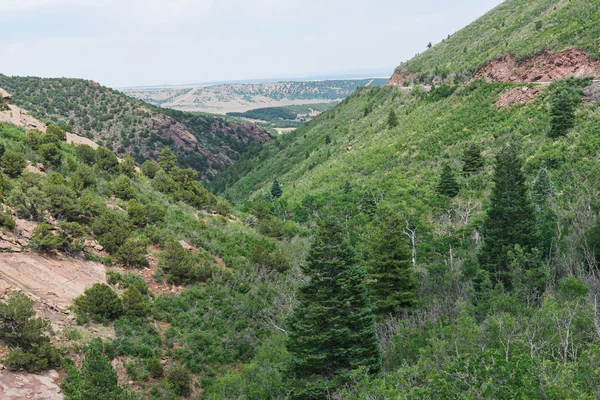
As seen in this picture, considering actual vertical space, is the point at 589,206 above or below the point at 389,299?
above

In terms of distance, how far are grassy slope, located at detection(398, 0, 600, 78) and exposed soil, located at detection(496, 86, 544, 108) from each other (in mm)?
5320

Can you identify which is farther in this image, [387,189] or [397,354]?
[387,189]

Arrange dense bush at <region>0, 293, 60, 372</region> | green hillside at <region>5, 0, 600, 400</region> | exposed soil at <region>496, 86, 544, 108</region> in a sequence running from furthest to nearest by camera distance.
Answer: exposed soil at <region>496, 86, 544, 108</region>, dense bush at <region>0, 293, 60, 372</region>, green hillside at <region>5, 0, 600, 400</region>

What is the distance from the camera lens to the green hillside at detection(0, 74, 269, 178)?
298 ft

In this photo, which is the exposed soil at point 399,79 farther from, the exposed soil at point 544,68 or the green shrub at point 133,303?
the green shrub at point 133,303

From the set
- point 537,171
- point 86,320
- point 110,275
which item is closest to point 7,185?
point 110,275

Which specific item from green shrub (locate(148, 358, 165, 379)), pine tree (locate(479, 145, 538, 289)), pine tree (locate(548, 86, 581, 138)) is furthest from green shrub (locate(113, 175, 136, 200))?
pine tree (locate(548, 86, 581, 138))

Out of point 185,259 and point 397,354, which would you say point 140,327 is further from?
point 397,354

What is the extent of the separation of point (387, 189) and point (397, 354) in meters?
24.6

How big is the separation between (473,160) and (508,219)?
14884 mm

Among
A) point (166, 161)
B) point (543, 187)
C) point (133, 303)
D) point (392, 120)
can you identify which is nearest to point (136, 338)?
point (133, 303)

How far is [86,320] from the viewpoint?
640 inches

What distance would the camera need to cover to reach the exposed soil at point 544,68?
3731cm

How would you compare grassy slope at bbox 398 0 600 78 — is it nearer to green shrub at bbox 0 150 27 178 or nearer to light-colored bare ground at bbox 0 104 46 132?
green shrub at bbox 0 150 27 178
